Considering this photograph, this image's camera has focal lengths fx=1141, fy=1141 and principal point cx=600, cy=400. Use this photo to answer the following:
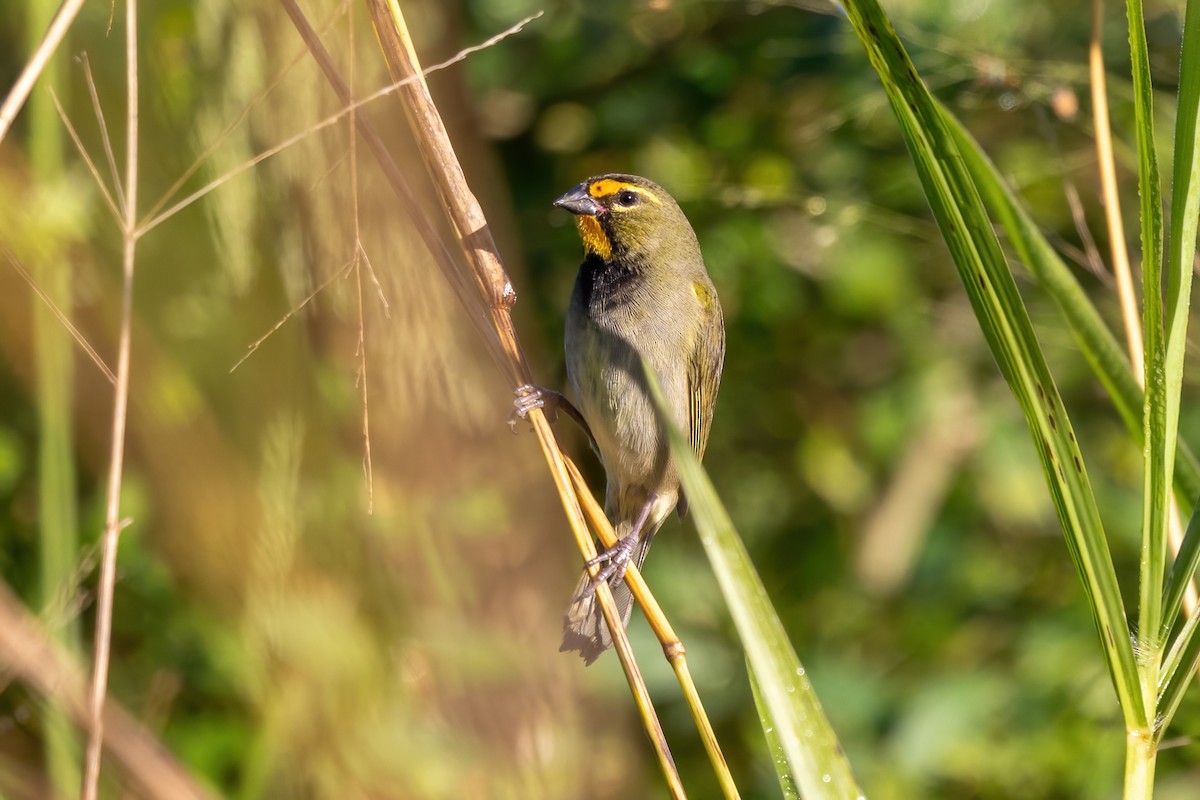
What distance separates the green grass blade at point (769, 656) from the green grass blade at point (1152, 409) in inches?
15.1

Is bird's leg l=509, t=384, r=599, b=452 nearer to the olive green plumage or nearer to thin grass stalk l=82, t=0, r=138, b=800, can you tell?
the olive green plumage

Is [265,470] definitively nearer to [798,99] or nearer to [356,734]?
[356,734]

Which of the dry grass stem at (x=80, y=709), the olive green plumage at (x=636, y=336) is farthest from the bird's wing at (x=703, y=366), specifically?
the dry grass stem at (x=80, y=709)

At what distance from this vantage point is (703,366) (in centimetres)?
331

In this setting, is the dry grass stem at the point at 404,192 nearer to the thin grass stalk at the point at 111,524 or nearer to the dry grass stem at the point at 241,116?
the dry grass stem at the point at 241,116

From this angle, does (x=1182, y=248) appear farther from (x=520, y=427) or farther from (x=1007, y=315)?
(x=520, y=427)

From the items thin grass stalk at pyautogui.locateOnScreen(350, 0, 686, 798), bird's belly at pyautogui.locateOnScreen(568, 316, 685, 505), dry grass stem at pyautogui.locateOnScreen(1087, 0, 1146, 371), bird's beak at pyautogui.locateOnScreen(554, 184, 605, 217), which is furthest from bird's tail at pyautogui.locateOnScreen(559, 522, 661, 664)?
dry grass stem at pyautogui.locateOnScreen(1087, 0, 1146, 371)

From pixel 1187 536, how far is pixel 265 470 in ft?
5.41

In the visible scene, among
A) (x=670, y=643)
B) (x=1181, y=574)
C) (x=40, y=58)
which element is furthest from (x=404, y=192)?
(x=1181, y=574)

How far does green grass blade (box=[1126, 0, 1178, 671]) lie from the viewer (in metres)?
1.25

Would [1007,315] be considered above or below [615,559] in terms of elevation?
above

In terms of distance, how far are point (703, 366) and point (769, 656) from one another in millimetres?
2041

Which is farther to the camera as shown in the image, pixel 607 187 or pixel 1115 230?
pixel 607 187

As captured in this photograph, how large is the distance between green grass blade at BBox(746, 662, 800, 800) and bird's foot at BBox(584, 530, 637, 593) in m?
0.46
